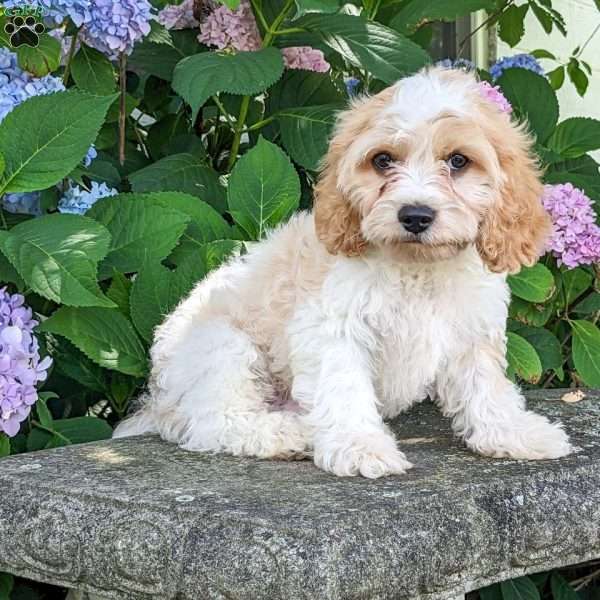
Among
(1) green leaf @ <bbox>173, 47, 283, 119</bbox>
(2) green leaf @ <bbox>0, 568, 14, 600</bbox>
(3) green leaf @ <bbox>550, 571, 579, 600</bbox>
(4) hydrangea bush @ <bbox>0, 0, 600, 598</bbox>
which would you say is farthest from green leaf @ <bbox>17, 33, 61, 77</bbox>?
(3) green leaf @ <bbox>550, 571, 579, 600</bbox>

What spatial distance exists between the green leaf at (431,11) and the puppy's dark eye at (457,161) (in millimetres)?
1389

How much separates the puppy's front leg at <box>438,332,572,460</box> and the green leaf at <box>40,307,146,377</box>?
38.4 inches

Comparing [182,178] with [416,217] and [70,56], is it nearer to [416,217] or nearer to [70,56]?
[70,56]

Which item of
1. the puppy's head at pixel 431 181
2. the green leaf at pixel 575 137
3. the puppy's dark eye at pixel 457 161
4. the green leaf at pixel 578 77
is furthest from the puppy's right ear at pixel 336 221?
the green leaf at pixel 578 77

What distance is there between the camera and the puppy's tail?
3.36 metres

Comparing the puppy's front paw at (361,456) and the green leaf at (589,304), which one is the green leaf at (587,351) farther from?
the puppy's front paw at (361,456)

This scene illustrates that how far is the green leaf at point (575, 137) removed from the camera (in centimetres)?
431

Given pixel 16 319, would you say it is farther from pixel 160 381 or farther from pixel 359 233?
pixel 359 233

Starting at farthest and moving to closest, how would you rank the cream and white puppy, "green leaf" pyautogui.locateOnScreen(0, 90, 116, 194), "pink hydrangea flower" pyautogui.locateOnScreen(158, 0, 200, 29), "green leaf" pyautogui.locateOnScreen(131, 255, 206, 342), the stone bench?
"pink hydrangea flower" pyautogui.locateOnScreen(158, 0, 200, 29)
"green leaf" pyautogui.locateOnScreen(131, 255, 206, 342)
"green leaf" pyautogui.locateOnScreen(0, 90, 116, 194)
the cream and white puppy
the stone bench

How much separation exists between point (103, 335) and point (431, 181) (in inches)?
45.9

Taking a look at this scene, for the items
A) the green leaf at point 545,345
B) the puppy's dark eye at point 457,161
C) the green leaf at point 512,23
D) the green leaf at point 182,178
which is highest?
the puppy's dark eye at point 457,161

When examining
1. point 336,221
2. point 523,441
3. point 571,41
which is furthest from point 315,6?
point 571,41

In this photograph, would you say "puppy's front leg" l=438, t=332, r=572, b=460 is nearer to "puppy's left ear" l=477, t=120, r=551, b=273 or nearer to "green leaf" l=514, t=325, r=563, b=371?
"puppy's left ear" l=477, t=120, r=551, b=273

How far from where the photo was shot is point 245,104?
13.3 ft
